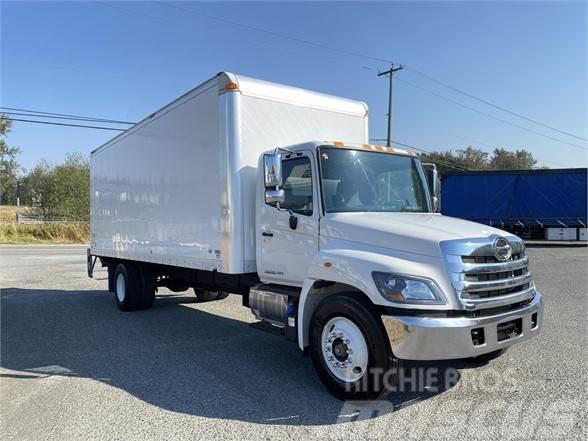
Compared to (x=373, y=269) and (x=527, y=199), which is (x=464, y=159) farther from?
(x=373, y=269)

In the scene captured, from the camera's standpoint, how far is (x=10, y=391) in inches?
198

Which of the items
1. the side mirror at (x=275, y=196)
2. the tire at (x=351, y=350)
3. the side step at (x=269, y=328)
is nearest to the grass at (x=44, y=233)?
the side step at (x=269, y=328)

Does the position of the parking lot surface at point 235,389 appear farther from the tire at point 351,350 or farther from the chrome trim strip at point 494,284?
the chrome trim strip at point 494,284

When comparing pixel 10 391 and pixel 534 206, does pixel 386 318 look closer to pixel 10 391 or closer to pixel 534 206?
pixel 10 391

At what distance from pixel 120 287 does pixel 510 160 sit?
256 ft

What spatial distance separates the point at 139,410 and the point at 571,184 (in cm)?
2447

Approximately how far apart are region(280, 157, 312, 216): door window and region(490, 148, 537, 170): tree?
77412mm

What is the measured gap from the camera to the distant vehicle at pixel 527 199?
77.4 feet

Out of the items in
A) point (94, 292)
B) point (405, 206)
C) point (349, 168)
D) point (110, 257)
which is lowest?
point (94, 292)

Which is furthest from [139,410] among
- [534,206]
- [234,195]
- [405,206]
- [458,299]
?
[534,206]

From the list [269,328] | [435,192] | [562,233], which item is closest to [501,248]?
[435,192]

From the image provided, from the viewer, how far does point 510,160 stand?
76938 millimetres

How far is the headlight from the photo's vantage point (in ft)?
13.5

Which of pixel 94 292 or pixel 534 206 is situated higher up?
pixel 534 206
